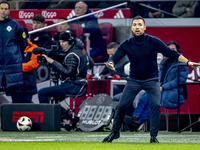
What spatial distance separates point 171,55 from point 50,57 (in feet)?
10.6

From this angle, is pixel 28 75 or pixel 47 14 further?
pixel 47 14

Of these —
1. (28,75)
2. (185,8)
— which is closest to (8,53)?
(28,75)

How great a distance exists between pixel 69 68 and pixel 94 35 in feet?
5.69

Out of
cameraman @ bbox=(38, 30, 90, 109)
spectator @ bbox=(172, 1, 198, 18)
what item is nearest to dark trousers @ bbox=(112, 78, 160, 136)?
cameraman @ bbox=(38, 30, 90, 109)

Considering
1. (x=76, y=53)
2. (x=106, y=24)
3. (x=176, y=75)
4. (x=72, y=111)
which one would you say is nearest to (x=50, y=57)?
(x=76, y=53)

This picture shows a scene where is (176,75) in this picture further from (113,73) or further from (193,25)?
(193,25)

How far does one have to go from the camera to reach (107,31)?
9.72 m

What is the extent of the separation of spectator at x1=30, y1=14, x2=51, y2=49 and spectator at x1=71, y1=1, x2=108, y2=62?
29.5 inches

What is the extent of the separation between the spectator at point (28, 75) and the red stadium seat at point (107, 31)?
1719 millimetres

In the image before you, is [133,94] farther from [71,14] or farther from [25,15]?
[25,15]

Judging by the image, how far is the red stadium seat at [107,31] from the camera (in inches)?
380

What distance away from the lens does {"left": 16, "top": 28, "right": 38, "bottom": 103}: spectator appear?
27.8 ft

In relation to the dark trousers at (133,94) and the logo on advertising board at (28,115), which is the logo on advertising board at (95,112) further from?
the dark trousers at (133,94)

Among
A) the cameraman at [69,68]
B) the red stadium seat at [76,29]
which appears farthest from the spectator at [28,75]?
the red stadium seat at [76,29]
